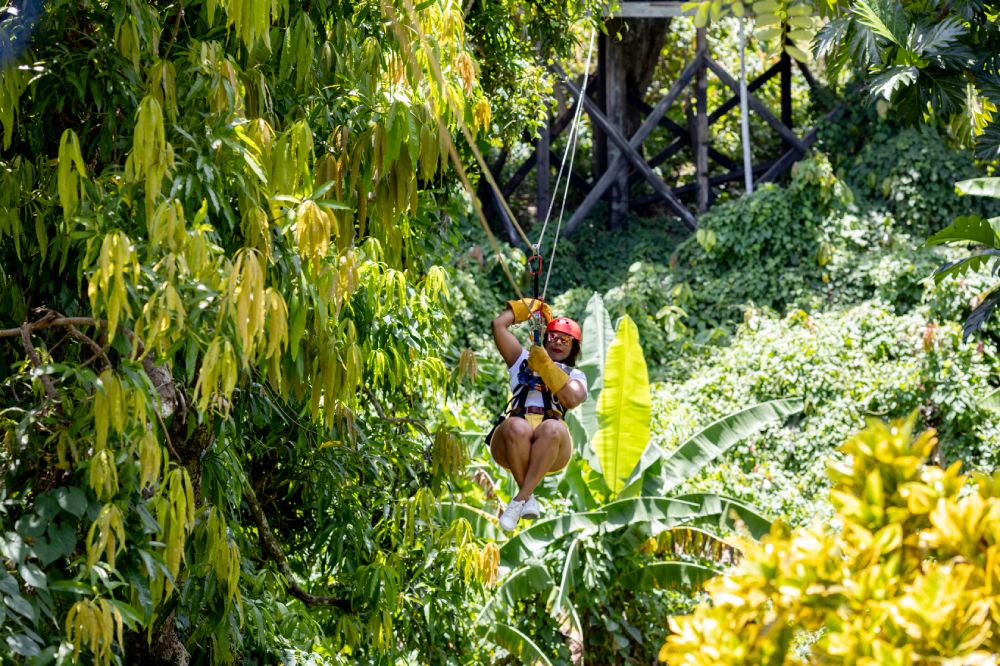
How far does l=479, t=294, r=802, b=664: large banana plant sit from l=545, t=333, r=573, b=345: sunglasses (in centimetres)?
287

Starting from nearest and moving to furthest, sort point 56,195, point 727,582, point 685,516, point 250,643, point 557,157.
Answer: point 727,582
point 56,195
point 250,643
point 685,516
point 557,157

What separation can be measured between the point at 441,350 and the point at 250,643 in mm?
2062

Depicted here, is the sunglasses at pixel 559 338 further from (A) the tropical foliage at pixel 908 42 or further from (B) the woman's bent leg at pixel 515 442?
(A) the tropical foliage at pixel 908 42

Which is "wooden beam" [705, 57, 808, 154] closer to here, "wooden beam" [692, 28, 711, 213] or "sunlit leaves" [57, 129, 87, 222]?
"wooden beam" [692, 28, 711, 213]

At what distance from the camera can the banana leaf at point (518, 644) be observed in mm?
7566

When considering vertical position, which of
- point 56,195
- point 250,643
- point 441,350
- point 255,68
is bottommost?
point 250,643

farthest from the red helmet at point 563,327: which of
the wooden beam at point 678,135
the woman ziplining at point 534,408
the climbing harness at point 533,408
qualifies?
the wooden beam at point 678,135

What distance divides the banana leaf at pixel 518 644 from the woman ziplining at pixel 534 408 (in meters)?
2.53

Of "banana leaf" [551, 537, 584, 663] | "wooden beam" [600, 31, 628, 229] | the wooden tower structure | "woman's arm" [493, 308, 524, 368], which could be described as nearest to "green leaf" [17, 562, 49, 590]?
"woman's arm" [493, 308, 524, 368]

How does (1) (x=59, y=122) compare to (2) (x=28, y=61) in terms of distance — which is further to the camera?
(1) (x=59, y=122)

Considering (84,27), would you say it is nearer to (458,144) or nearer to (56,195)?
(56,195)

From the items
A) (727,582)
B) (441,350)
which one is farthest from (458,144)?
(727,582)

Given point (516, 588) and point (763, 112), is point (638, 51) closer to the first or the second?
point (763, 112)

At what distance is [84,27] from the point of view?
385 centimetres
